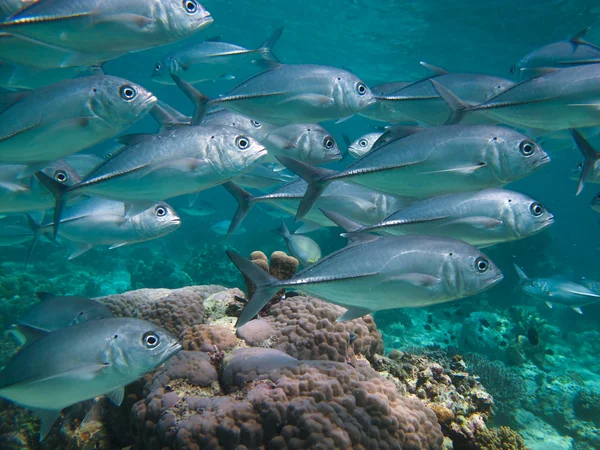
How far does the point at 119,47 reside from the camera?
9.99 feet

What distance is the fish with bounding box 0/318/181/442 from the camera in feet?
8.46

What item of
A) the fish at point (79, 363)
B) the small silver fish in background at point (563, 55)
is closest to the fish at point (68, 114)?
the fish at point (79, 363)

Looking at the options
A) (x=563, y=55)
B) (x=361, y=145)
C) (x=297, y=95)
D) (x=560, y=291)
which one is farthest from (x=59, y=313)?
(x=560, y=291)

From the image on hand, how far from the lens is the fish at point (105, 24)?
9.03 feet

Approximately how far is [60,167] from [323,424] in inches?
152

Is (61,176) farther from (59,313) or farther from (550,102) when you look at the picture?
(550,102)

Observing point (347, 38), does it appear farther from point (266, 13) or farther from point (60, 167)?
point (60, 167)

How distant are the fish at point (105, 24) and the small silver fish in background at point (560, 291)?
10.1 metres

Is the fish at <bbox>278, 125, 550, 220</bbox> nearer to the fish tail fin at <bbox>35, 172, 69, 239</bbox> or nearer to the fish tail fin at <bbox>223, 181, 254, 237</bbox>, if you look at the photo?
the fish tail fin at <bbox>223, 181, 254, 237</bbox>

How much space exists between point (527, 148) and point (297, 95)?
2073mm

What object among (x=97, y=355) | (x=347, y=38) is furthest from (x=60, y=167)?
(x=347, y=38)

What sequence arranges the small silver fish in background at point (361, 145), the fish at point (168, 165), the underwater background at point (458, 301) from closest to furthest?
the fish at point (168, 165) → the small silver fish in background at point (361, 145) → the underwater background at point (458, 301)

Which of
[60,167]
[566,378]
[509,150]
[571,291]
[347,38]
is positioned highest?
[509,150]

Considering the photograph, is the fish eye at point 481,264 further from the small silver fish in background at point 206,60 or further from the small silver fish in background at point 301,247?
the small silver fish in background at point 301,247
